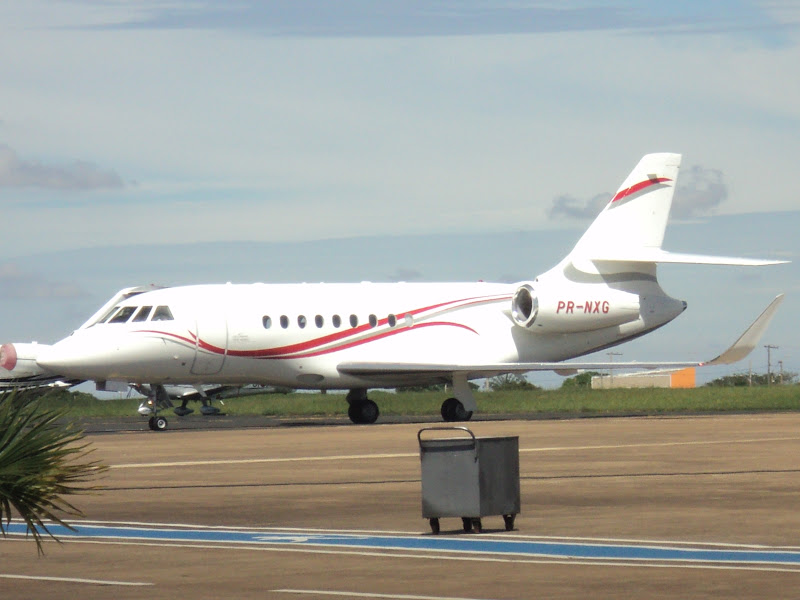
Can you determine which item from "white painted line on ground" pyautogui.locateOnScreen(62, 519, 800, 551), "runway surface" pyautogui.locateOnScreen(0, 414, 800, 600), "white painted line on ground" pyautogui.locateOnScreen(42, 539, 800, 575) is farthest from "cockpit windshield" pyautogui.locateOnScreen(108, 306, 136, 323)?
"white painted line on ground" pyautogui.locateOnScreen(42, 539, 800, 575)

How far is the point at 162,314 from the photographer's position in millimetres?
37719

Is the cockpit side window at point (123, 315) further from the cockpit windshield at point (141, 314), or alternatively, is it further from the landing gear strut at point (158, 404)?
the landing gear strut at point (158, 404)

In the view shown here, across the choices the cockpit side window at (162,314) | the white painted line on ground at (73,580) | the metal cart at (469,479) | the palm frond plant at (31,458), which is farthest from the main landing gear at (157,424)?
the palm frond plant at (31,458)

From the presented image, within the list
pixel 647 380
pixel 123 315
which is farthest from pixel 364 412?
pixel 647 380

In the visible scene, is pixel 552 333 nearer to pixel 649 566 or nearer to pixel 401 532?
pixel 401 532

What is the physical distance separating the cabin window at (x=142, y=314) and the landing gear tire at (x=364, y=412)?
7.34 metres

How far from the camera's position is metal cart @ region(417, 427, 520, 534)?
46.7 ft

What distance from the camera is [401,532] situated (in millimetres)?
14539

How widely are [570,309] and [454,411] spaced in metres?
4.38

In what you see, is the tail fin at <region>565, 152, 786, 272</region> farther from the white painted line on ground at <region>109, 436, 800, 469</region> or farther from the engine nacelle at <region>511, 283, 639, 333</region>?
the white painted line on ground at <region>109, 436, 800, 469</region>

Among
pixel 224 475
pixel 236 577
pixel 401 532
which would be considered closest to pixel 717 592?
pixel 236 577

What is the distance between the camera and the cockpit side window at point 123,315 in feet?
123

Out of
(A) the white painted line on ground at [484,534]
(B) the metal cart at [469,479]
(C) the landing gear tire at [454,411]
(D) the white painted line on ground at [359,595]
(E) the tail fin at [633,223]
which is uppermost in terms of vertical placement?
(E) the tail fin at [633,223]

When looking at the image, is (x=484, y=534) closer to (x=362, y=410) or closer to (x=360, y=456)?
(x=360, y=456)
